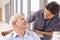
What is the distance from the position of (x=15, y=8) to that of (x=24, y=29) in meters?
4.42

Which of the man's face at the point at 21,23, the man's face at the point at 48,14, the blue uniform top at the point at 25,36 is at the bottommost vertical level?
the blue uniform top at the point at 25,36

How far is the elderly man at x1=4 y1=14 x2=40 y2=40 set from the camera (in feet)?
6.66

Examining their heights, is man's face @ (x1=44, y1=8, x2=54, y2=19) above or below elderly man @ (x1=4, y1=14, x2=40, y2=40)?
above

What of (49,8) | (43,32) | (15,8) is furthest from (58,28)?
(15,8)

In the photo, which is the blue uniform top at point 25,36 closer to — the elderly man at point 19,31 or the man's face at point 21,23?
the elderly man at point 19,31

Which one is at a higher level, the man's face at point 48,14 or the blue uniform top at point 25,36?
the man's face at point 48,14

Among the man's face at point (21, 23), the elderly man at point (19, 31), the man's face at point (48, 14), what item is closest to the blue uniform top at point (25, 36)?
the elderly man at point (19, 31)

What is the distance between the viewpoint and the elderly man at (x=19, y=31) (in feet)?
6.66

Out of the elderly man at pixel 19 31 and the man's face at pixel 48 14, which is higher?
the man's face at pixel 48 14

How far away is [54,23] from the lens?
92.2 inches

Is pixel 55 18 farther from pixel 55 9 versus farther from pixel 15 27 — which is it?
pixel 15 27

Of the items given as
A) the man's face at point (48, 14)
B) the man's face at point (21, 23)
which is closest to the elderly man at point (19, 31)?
the man's face at point (21, 23)

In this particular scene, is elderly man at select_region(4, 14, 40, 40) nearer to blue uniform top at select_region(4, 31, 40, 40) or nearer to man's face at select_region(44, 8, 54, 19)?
blue uniform top at select_region(4, 31, 40, 40)

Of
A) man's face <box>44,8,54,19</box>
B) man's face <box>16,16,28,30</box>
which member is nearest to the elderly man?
man's face <box>16,16,28,30</box>
